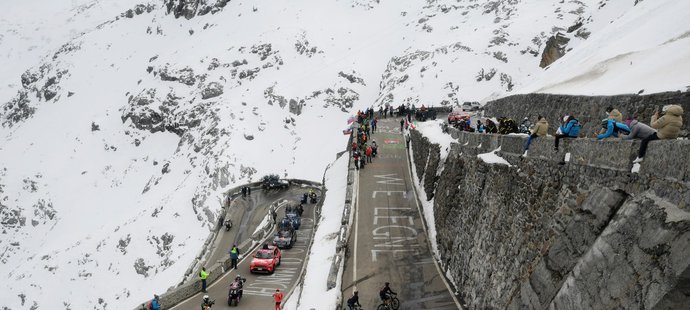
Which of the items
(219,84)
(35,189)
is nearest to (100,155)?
(35,189)

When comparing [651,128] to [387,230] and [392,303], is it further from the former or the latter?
[387,230]

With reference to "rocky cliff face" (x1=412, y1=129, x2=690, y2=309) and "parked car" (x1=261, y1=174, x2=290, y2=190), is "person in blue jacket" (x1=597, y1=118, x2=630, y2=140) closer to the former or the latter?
"rocky cliff face" (x1=412, y1=129, x2=690, y2=309)

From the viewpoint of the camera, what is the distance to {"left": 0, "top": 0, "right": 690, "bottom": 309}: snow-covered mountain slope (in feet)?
206

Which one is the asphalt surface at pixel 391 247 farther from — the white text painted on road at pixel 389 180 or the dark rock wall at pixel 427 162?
the dark rock wall at pixel 427 162

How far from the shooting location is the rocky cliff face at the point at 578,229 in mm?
7180

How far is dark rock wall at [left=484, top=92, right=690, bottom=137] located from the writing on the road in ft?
28.7

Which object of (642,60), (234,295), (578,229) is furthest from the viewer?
(234,295)

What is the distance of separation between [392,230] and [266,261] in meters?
7.71

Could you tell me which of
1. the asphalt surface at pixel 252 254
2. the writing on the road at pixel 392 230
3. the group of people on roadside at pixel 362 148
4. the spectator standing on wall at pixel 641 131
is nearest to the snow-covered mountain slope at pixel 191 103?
the asphalt surface at pixel 252 254

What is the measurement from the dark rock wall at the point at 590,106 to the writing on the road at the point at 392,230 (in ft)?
28.7

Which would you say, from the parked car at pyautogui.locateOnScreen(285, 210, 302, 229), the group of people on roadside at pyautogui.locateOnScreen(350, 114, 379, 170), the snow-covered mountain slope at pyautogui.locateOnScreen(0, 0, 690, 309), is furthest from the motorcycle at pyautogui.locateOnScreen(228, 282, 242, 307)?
the snow-covered mountain slope at pyautogui.locateOnScreen(0, 0, 690, 309)

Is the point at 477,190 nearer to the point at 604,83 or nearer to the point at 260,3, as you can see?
the point at 604,83

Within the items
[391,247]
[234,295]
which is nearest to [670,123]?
[391,247]

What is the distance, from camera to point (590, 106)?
1811cm
